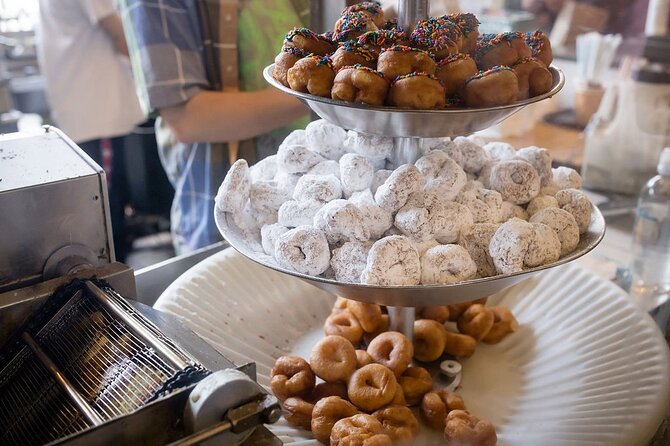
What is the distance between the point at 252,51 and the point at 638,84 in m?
0.98

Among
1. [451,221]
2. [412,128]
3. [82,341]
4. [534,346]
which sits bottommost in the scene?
[534,346]

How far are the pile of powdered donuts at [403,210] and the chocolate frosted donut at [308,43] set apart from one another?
12 centimetres

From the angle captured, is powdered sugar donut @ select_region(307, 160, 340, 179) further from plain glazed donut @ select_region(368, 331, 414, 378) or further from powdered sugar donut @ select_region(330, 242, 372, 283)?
plain glazed donut @ select_region(368, 331, 414, 378)

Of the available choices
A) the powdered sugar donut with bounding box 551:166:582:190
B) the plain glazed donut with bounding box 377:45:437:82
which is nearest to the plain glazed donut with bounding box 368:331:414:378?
the powdered sugar donut with bounding box 551:166:582:190

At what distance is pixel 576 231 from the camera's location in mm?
795

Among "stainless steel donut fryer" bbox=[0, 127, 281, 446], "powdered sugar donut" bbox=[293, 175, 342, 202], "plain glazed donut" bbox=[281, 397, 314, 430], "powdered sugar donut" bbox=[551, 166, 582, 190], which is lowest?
"plain glazed donut" bbox=[281, 397, 314, 430]

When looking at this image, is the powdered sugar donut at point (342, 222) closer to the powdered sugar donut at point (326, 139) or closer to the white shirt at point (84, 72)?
the powdered sugar donut at point (326, 139)

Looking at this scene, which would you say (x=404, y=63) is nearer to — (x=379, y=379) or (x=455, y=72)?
(x=455, y=72)

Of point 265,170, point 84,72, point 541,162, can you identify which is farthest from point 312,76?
point 84,72

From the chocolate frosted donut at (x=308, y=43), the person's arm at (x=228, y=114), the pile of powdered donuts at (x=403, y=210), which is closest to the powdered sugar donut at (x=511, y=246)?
the pile of powdered donuts at (x=403, y=210)

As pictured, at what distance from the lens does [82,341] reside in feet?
2.39

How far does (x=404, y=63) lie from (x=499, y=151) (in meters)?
0.31

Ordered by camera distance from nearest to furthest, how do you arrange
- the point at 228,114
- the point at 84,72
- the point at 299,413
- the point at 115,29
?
the point at 299,413
the point at 228,114
the point at 115,29
the point at 84,72

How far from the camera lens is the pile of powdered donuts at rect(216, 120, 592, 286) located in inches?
28.8
